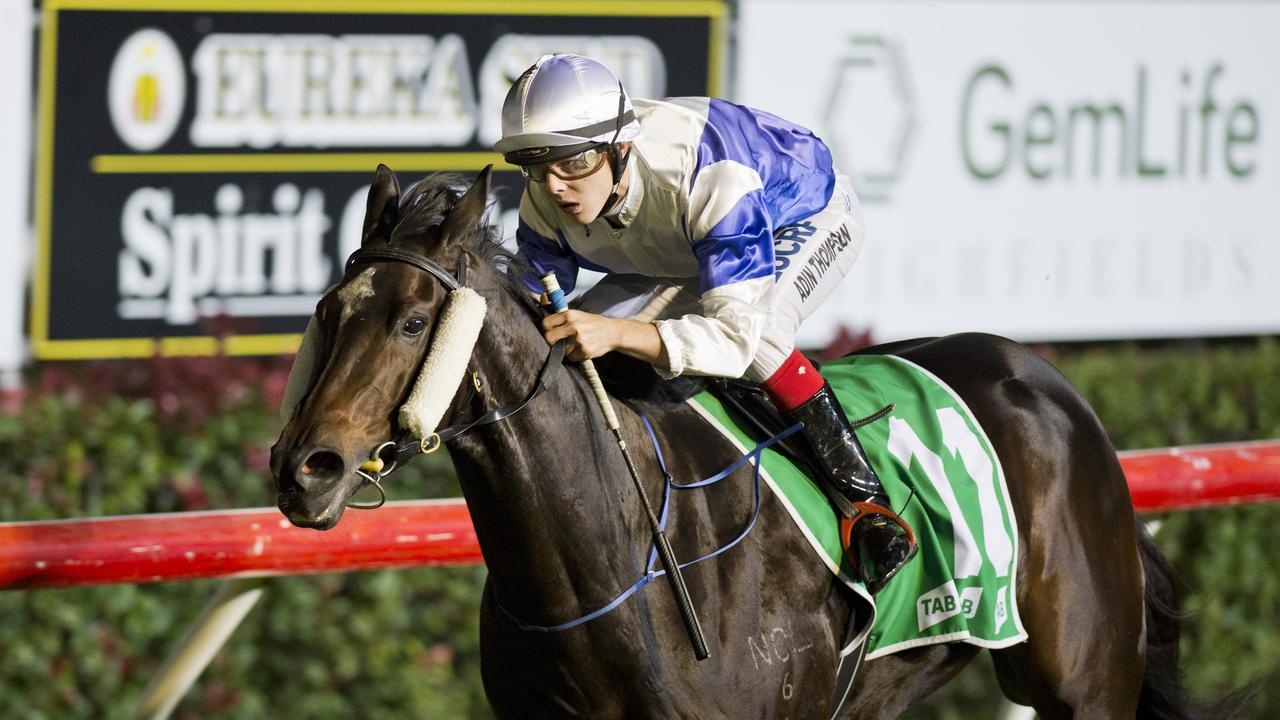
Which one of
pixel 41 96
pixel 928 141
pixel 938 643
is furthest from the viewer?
pixel 928 141

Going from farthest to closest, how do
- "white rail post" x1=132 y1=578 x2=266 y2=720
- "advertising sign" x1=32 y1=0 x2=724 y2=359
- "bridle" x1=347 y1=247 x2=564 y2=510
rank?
"advertising sign" x1=32 y1=0 x2=724 y2=359, "white rail post" x1=132 y1=578 x2=266 y2=720, "bridle" x1=347 y1=247 x2=564 y2=510

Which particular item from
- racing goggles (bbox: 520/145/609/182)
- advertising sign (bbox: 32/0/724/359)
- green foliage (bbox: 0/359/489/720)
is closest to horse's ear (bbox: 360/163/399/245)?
racing goggles (bbox: 520/145/609/182)

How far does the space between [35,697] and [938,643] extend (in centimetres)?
262

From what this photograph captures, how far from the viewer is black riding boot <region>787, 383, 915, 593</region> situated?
9.70ft

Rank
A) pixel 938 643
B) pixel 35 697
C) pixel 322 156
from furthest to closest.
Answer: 1. pixel 322 156
2. pixel 35 697
3. pixel 938 643

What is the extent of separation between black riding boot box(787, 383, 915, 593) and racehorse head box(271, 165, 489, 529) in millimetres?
876

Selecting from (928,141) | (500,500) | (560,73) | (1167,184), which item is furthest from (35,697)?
(1167,184)

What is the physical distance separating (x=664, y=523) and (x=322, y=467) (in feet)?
2.34

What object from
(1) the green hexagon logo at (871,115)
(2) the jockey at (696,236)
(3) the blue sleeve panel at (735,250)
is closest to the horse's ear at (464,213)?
(2) the jockey at (696,236)

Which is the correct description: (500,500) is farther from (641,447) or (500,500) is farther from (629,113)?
(629,113)

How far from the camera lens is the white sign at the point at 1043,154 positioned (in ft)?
19.6

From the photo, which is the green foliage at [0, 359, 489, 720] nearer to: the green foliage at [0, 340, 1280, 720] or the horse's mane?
the green foliage at [0, 340, 1280, 720]

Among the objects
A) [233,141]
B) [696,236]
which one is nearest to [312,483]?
[696,236]

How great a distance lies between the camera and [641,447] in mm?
2779
